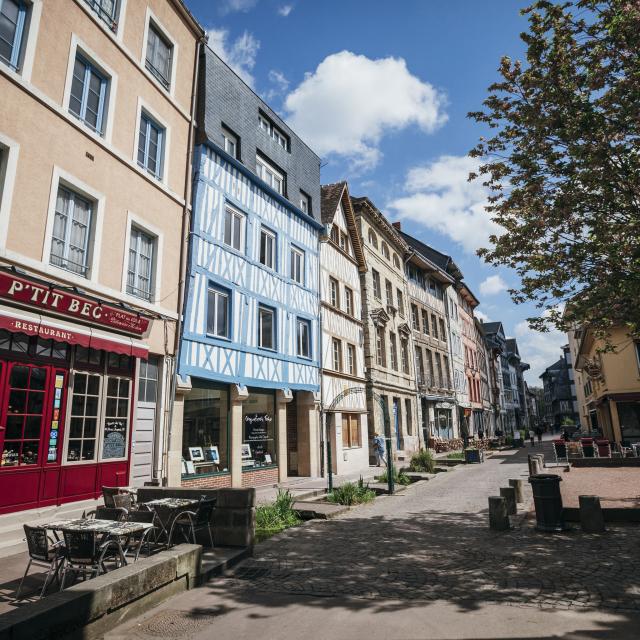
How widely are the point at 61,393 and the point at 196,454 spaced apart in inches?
174

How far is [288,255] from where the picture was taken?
16.2 meters

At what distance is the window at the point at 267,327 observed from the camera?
47.4ft

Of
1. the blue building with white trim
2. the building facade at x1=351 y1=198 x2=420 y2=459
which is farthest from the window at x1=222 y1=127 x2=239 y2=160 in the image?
the building facade at x1=351 y1=198 x2=420 y2=459

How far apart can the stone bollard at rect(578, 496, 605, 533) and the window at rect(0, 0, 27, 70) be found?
11.4 metres

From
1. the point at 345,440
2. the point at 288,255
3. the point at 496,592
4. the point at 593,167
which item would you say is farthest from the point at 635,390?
the point at 496,592

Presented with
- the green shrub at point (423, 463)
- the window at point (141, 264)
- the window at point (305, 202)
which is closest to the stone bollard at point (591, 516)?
the window at point (141, 264)

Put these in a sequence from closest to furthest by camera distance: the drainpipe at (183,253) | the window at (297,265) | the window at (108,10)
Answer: the window at (108,10), the drainpipe at (183,253), the window at (297,265)

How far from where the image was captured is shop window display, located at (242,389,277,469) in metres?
13.6

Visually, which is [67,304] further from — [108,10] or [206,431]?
[108,10]

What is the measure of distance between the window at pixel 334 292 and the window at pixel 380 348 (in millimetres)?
4187

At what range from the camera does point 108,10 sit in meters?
9.97

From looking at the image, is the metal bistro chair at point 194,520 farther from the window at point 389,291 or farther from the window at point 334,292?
the window at point 389,291

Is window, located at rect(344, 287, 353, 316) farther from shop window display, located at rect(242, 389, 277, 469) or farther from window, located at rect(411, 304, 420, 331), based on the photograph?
window, located at rect(411, 304, 420, 331)

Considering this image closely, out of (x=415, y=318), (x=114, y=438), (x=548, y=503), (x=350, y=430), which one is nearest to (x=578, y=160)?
(x=548, y=503)
